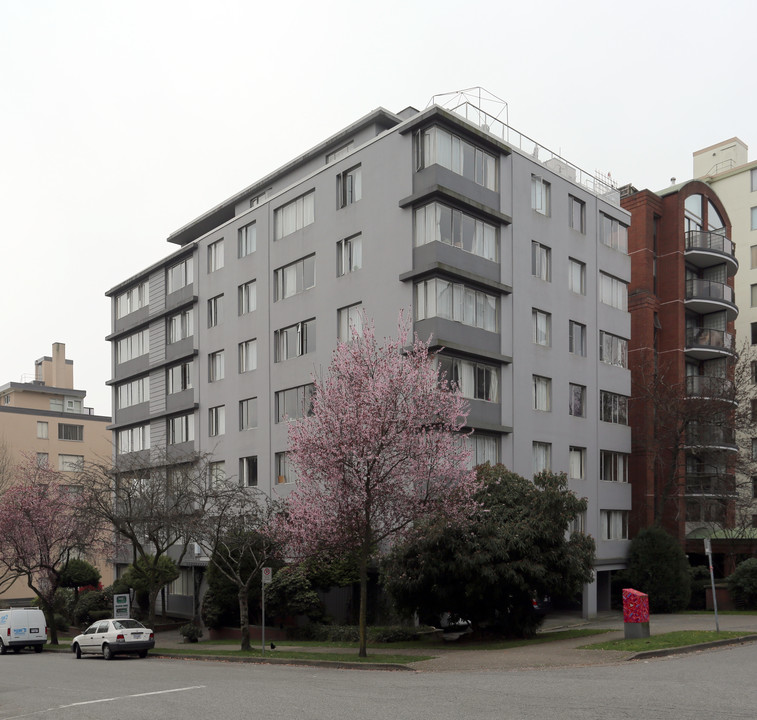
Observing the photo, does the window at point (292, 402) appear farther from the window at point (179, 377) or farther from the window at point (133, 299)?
the window at point (133, 299)

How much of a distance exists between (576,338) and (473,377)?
27.9 feet

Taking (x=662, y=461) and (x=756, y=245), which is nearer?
(x=662, y=461)

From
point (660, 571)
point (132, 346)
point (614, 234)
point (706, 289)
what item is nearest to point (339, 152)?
point (614, 234)

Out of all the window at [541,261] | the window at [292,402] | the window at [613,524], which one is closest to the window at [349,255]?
the window at [292,402]

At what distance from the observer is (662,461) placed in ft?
152

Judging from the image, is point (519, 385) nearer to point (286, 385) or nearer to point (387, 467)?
point (286, 385)

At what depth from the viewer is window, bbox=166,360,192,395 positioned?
170ft

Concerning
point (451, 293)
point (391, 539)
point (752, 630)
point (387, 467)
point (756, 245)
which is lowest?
point (752, 630)

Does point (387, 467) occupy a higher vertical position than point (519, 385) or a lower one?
lower

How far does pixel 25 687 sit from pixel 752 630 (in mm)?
21280

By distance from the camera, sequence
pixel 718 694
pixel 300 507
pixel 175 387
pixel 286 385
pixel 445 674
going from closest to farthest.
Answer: pixel 718 694, pixel 445 674, pixel 300 507, pixel 286 385, pixel 175 387

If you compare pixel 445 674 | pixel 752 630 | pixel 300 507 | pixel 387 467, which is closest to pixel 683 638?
pixel 752 630

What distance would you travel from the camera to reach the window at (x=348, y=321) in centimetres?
3887

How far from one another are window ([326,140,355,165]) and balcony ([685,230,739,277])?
20.0m
